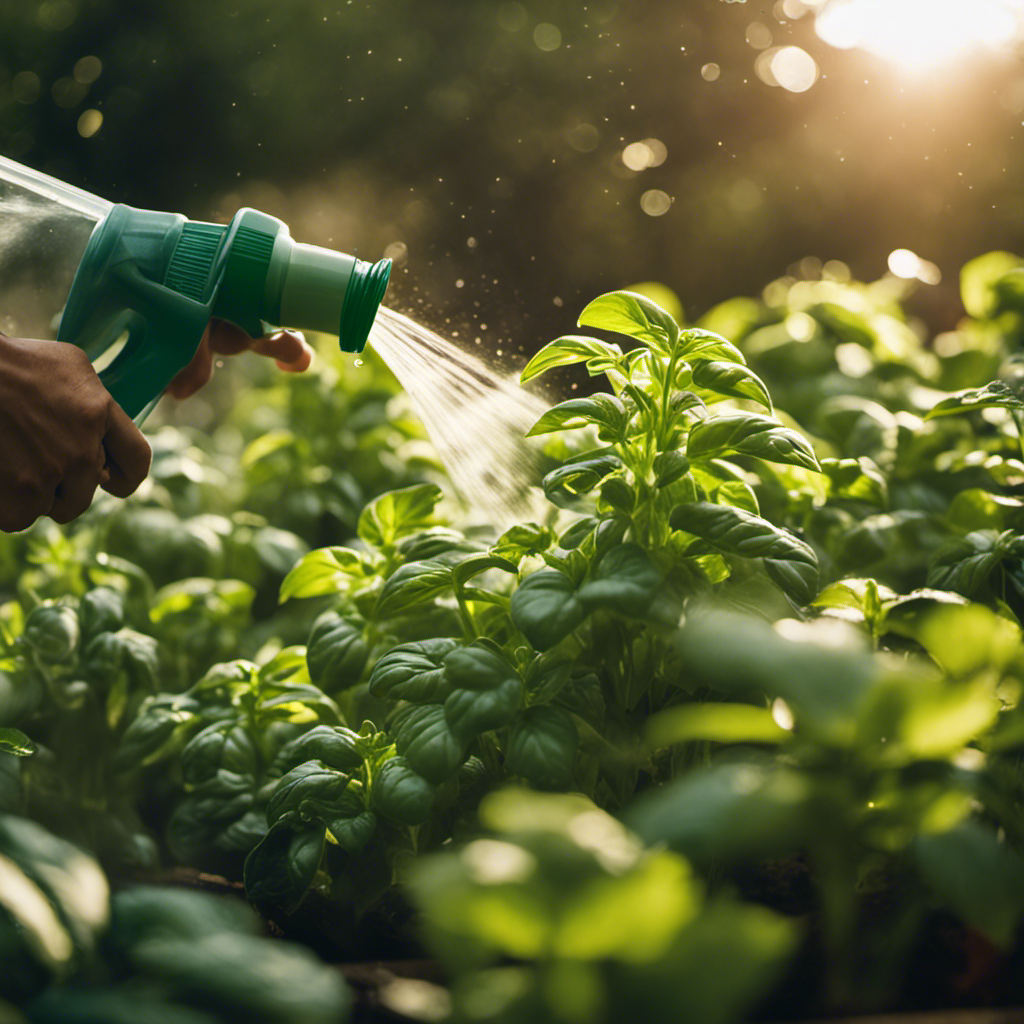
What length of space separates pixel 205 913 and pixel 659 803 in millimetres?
173

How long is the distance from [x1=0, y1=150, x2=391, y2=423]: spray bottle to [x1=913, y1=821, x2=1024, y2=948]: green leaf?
1.88ft

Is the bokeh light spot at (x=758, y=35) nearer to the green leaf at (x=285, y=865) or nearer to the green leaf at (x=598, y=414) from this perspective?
the green leaf at (x=598, y=414)

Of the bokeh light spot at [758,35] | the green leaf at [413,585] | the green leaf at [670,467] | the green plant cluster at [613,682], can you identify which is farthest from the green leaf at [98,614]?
the bokeh light spot at [758,35]

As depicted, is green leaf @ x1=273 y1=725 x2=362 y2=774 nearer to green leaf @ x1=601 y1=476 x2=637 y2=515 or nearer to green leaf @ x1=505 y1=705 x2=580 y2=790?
green leaf @ x1=505 y1=705 x2=580 y2=790

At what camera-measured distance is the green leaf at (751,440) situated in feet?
1.83

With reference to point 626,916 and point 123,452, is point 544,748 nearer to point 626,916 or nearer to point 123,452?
point 626,916

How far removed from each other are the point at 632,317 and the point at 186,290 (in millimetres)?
374

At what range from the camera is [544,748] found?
0.54 meters

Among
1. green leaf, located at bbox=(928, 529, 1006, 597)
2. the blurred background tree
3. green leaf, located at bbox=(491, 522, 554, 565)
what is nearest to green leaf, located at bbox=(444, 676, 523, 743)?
green leaf, located at bbox=(491, 522, 554, 565)

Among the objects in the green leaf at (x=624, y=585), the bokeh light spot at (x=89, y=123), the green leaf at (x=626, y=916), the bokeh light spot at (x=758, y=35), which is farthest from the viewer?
the bokeh light spot at (x=89, y=123)

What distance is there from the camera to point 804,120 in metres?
1.35

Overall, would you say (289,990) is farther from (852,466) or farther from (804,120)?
(804,120)

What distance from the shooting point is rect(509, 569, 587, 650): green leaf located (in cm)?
51

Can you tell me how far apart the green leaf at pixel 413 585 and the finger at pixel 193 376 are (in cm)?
38
